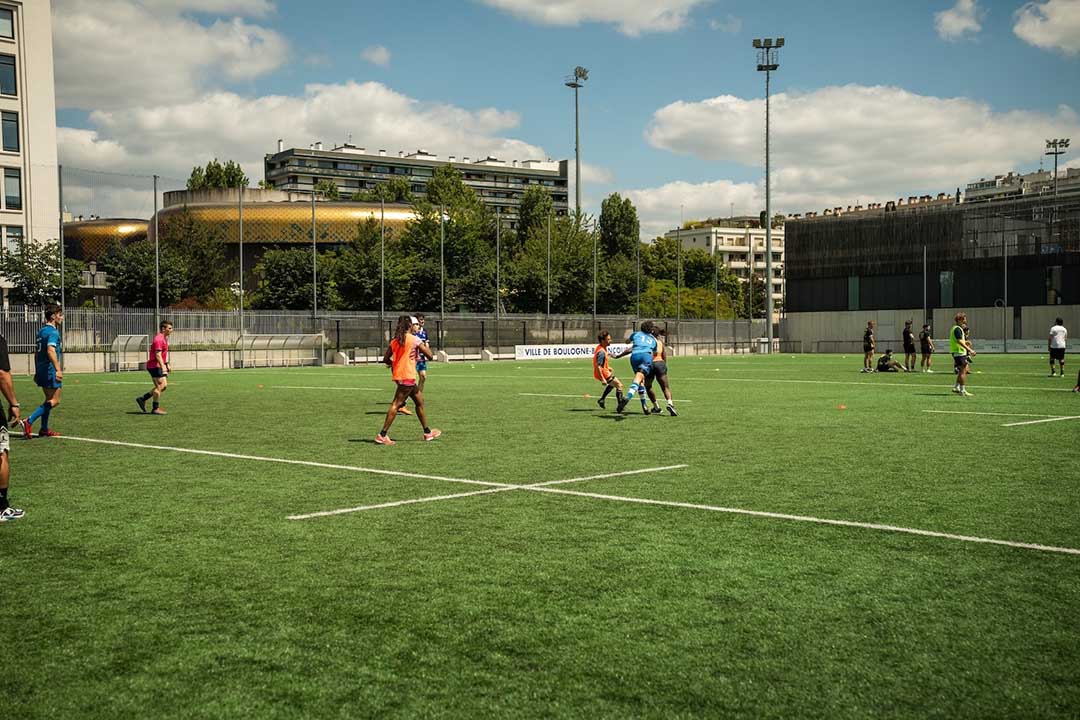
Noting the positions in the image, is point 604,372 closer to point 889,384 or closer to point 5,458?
point 889,384

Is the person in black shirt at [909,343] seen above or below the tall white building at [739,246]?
below

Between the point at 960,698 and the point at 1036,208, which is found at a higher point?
the point at 1036,208

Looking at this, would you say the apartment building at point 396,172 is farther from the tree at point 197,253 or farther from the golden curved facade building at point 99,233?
the tree at point 197,253

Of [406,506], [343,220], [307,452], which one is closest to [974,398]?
[307,452]

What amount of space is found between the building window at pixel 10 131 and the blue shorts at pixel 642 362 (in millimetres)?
52758

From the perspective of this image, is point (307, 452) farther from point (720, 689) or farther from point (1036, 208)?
point (1036, 208)

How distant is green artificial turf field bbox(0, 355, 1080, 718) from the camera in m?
4.64

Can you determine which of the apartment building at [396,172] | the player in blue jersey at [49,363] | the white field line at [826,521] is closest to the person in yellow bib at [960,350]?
the white field line at [826,521]

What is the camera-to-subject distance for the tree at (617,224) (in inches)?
4156

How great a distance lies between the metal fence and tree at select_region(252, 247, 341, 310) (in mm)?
13915

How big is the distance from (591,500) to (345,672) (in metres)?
5.00

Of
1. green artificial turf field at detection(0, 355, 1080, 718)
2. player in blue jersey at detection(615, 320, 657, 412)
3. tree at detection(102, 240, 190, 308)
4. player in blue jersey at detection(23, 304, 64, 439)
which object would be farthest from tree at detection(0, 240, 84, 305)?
green artificial turf field at detection(0, 355, 1080, 718)

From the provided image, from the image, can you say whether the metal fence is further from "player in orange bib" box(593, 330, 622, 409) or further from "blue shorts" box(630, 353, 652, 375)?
"blue shorts" box(630, 353, 652, 375)

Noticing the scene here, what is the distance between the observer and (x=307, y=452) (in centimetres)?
1370
